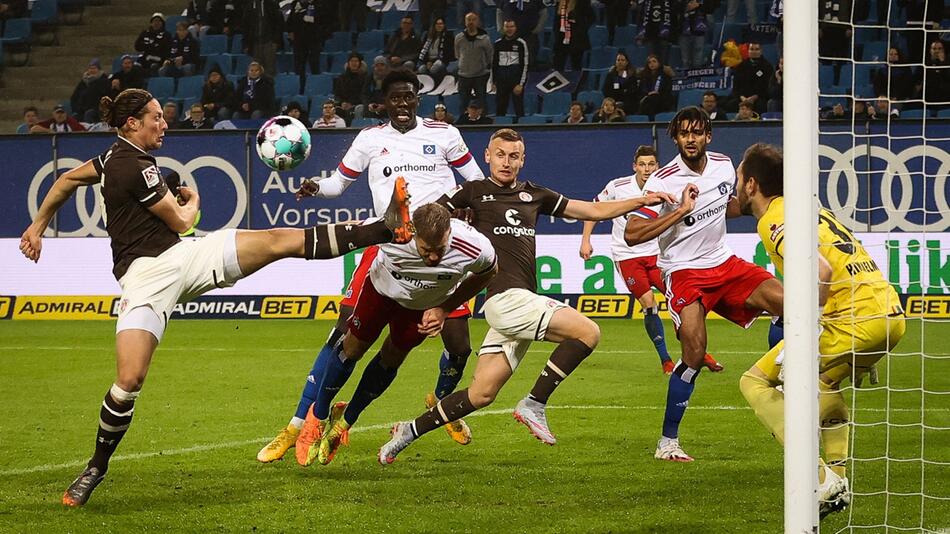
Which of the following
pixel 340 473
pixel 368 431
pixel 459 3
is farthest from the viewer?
pixel 459 3

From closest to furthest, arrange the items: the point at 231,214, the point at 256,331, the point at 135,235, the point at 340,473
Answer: the point at 135,235 < the point at 340,473 < the point at 256,331 < the point at 231,214

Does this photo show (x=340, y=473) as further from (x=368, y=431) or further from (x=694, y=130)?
(x=694, y=130)

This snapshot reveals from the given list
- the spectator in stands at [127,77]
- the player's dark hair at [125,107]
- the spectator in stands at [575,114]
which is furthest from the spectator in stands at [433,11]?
the player's dark hair at [125,107]

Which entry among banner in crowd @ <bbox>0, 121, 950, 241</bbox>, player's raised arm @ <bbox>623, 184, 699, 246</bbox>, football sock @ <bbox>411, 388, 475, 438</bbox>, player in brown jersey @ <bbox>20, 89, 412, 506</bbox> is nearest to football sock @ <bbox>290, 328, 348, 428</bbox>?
football sock @ <bbox>411, 388, 475, 438</bbox>

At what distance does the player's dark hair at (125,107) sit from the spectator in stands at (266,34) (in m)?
14.0

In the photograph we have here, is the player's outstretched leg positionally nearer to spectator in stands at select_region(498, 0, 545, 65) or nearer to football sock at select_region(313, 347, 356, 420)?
football sock at select_region(313, 347, 356, 420)

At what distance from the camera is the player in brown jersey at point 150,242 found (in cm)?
589

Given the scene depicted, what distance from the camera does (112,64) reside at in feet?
71.2

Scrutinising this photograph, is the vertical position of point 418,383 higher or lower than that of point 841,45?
lower

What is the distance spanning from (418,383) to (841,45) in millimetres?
8966

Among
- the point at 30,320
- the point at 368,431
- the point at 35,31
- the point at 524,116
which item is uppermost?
the point at 35,31

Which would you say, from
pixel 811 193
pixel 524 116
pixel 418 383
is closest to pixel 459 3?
pixel 524 116

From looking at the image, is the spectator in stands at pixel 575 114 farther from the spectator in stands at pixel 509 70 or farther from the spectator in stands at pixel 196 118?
the spectator in stands at pixel 196 118

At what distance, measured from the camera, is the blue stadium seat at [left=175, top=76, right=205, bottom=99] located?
65.0 feet
